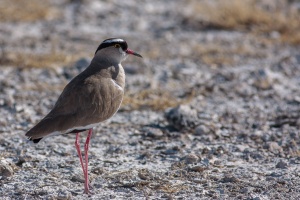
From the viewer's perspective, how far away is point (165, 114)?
25.6 feet

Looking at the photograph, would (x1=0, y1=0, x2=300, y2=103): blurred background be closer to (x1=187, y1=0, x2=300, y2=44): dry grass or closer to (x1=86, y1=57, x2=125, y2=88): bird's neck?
(x1=187, y1=0, x2=300, y2=44): dry grass

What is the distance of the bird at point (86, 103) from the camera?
5.67 meters

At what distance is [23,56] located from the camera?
10.4 meters

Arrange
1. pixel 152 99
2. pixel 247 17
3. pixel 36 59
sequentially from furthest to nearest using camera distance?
pixel 247 17, pixel 36 59, pixel 152 99

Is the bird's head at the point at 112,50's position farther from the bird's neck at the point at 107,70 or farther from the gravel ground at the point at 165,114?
the gravel ground at the point at 165,114

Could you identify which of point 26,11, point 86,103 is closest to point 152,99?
point 86,103

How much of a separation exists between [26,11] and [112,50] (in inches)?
277

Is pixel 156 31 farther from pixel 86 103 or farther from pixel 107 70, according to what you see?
pixel 86 103

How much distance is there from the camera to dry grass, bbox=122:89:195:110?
852 centimetres

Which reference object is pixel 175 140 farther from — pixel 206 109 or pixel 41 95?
pixel 41 95

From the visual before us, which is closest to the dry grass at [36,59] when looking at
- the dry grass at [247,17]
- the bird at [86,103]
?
the dry grass at [247,17]

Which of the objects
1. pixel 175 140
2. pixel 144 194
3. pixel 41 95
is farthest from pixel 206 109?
pixel 144 194

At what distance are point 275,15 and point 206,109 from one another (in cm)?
479

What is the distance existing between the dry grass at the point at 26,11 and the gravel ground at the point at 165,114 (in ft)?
0.55
